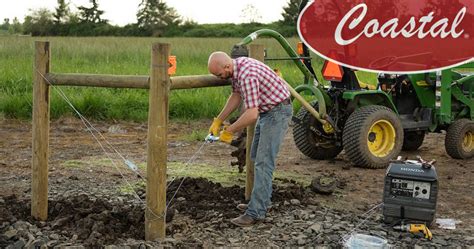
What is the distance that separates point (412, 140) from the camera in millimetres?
9391

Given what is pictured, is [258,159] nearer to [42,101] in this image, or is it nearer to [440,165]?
[42,101]

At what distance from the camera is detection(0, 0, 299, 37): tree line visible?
167 ft

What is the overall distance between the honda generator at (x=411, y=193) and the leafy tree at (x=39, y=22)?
1982 inches

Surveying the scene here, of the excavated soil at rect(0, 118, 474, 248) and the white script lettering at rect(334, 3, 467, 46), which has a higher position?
the white script lettering at rect(334, 3, 467, 46)

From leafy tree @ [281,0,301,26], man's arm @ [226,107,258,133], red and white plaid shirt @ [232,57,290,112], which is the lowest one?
man's arm @ [226,107,258,133]

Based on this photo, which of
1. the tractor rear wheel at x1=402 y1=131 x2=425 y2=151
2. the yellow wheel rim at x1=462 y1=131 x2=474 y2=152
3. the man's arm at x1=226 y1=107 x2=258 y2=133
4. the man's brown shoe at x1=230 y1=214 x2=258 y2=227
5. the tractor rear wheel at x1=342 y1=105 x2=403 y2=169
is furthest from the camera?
the tractor rear wheel at x1=402 y1=131 x2=425 y2=151

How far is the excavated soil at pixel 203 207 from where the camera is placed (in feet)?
16.7

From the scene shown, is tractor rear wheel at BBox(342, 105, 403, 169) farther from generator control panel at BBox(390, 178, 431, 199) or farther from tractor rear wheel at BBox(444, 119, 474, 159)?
generator control panel at BBox(390, 178, 431, 199)

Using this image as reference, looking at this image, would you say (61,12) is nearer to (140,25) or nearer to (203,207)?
(140,25)

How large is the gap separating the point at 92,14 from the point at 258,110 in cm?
5656

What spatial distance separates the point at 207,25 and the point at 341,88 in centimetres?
4835

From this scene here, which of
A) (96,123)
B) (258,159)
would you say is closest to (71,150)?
(96,123)

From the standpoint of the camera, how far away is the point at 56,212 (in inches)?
222

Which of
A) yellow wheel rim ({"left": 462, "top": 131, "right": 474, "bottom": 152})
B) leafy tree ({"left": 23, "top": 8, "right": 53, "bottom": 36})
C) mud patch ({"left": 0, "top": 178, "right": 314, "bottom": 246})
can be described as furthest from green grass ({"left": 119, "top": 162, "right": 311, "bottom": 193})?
leafy tree ({"left": 23, "top": 8, "right": 53, "bottom": 36})
